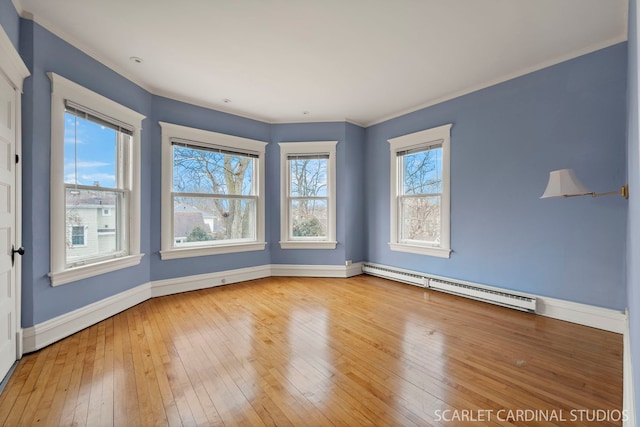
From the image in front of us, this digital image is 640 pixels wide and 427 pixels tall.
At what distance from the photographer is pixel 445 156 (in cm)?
398

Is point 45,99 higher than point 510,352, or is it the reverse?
point 45,99

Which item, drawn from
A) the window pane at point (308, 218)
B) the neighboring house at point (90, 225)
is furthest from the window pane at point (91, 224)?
the window pane at point (308, 218)

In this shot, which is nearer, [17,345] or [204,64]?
[17,345]

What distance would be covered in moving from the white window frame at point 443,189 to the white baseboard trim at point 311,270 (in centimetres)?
92

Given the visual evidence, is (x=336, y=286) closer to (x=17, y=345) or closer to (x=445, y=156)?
(x=445, y=156)

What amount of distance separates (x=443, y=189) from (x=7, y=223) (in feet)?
15.0

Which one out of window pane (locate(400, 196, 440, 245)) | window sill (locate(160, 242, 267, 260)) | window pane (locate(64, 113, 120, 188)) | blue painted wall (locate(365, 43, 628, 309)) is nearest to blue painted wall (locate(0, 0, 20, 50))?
window pane (locate(64, 113, 120, 188))

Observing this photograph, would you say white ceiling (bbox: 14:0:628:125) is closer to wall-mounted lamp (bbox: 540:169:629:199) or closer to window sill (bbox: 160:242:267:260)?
wall-mounted lamp (bbox: 540:169:629:199)

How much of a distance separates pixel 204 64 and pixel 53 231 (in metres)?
2.22

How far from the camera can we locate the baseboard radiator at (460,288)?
3.19 m

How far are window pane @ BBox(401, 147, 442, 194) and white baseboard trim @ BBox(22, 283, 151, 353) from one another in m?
4.18

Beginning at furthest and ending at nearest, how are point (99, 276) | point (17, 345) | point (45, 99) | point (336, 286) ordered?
point (336, 286), point (99, 276), point (45, 99), point (17, 345)

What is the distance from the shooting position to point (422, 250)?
4285 millimetres

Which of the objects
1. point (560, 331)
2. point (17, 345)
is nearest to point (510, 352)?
point (560, 331)
